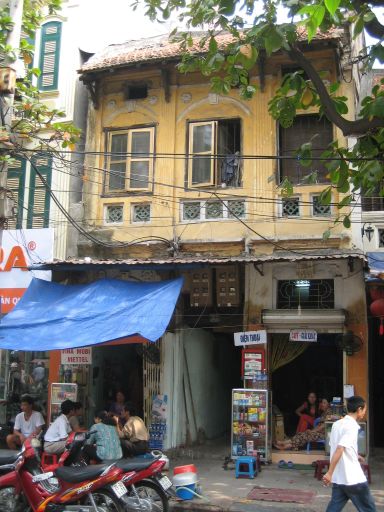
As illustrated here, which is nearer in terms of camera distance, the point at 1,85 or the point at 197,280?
the point at 1,85

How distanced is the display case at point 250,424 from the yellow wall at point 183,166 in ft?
9.28

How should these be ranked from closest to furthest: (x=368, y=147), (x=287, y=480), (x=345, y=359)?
(x=368, y=147) < (x=287, y=480) < (x=345, y=359)

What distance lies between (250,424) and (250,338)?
62.0 inches

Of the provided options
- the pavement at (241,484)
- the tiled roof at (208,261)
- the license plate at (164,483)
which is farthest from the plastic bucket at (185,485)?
the tiled roof at (208,261)

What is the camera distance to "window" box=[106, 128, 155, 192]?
1215 centimetres

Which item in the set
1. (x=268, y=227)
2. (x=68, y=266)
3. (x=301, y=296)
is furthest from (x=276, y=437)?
(x=68, y=266)

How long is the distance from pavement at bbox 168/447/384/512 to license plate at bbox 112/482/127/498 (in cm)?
161

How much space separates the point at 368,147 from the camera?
25.1 feet

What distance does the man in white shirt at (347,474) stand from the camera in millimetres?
5598

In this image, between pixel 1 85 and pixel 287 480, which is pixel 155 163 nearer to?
pixel 1 85

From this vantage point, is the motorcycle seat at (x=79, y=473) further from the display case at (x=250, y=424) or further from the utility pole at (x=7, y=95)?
the display case at (x=250, y=424)

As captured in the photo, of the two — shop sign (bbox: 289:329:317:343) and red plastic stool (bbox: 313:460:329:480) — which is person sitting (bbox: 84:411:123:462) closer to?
red plastic stool (bbox: 313:460:329:480)

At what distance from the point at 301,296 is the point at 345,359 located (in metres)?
1.44

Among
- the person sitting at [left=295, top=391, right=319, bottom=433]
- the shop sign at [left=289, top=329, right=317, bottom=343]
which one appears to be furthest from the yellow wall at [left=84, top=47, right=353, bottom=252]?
the person sitting at [left=295, top=391, right=319, bottom=433]
